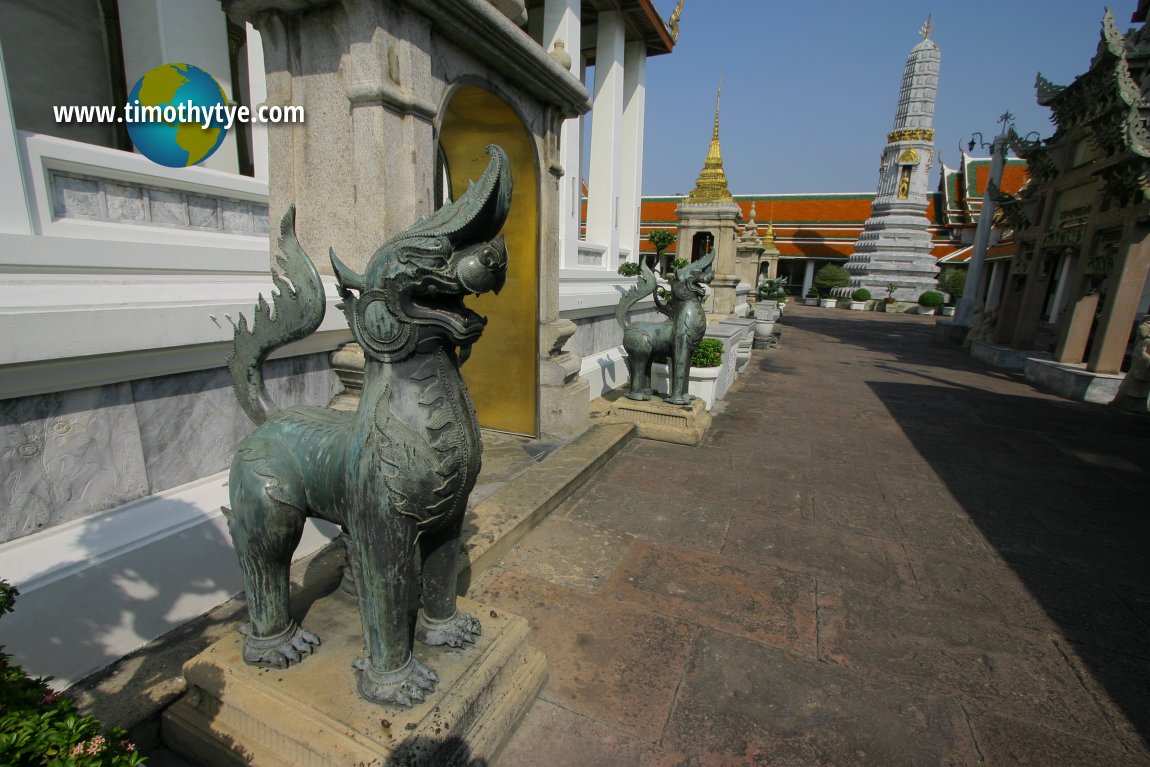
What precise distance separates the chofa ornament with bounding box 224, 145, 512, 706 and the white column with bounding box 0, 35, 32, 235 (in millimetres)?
1996

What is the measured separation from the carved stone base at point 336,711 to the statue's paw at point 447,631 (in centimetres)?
3

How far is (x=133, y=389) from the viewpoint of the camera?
90.5 inches

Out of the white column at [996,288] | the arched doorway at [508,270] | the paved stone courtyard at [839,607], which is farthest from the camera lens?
the white column at [996,288]

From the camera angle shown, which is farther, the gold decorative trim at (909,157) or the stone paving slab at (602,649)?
the gold decorative trim at (909,157)

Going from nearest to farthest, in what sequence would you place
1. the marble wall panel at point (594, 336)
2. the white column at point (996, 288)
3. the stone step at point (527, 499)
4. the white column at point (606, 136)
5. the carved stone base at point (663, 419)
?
the stone step at point (527, 499) < the carved stone base at point (663, 419) < the marble wall panel at point (594, 336) < the white column at point (606, 136) < the white column at point (996, 288)

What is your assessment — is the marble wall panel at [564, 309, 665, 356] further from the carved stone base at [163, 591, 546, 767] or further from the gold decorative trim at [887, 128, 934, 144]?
the gold decorative trim at [887, 128, 934, 144]

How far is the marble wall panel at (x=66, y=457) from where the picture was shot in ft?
6.49

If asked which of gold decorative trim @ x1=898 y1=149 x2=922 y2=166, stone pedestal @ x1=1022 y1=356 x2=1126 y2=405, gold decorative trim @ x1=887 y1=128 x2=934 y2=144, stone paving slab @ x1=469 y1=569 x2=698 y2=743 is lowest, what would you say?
stone paving slab @ x1=469 y1=569 x2=698 y2=743

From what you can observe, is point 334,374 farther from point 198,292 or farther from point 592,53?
point 592,53

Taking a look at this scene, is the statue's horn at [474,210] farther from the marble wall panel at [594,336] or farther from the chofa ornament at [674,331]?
the marble wall panel at [594,336]

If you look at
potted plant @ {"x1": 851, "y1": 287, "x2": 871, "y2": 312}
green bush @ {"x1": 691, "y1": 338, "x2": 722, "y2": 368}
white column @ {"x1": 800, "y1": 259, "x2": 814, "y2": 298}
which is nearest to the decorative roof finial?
green bush @ {"x1": 691, "y1": 338, "x2": 722, "y2": 368}

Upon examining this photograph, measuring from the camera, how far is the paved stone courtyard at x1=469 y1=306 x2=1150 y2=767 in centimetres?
208

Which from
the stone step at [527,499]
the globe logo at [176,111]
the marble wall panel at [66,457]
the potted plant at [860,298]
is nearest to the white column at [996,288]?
the potted plant at [860,298]

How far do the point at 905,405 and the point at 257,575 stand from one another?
27.8ft
